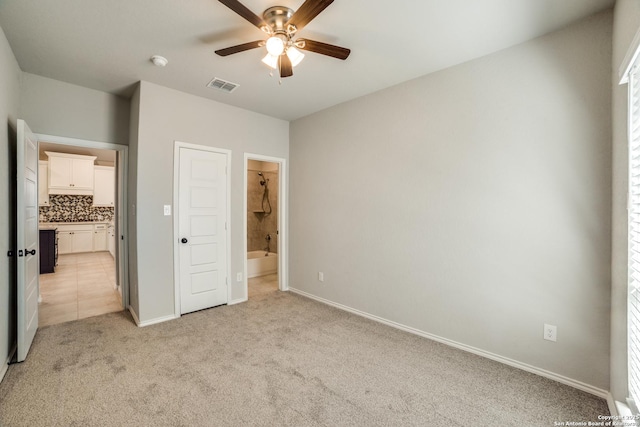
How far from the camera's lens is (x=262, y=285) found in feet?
15.4

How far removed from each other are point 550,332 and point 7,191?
458 centimetres

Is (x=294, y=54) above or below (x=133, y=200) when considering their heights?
above

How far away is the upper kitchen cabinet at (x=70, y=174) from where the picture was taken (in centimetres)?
644

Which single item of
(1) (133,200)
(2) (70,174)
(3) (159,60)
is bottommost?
(1) (133,200)

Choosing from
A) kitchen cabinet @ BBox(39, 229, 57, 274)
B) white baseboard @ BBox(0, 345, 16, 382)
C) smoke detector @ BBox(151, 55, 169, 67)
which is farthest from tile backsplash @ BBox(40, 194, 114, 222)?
smoke detector @ BBox(151, 55, 169, 67)

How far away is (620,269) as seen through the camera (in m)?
1.75

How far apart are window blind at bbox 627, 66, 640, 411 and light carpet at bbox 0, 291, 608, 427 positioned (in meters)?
0.48

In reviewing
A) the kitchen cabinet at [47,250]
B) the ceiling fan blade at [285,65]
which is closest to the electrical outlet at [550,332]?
the ceiling fan blade at [285,65]

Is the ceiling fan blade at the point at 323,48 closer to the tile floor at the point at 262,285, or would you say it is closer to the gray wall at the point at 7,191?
the gray wall at the point at 7,191

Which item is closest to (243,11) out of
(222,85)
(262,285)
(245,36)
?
(245,36)

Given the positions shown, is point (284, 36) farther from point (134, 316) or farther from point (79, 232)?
point (79, 232)

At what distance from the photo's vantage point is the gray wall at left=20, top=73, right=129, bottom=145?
2904 millimetres

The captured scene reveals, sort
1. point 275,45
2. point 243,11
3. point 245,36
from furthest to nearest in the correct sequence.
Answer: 1. point 245,36
2. point 275,45
3. point 243,11

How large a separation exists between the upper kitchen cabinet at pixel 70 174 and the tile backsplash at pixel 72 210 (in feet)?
2.22
